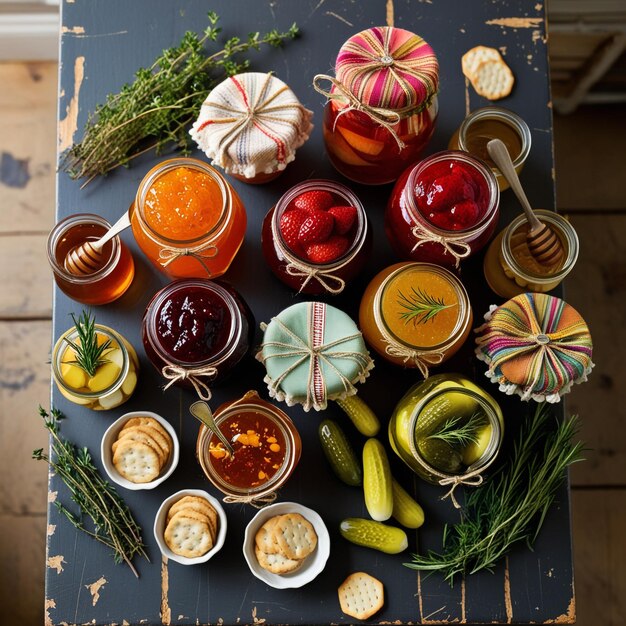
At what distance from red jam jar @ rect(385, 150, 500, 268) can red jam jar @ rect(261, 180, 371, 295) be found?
0.26 feet

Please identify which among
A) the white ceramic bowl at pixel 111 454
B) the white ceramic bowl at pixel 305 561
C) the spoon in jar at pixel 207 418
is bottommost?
the white ceramic bowl at pixel 305 561

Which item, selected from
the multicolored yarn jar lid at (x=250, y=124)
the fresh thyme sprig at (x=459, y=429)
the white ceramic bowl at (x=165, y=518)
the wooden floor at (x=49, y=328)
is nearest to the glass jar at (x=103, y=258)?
the multicolored yarn jar lid at (x=250, y=124)

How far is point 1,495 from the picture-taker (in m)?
1.85

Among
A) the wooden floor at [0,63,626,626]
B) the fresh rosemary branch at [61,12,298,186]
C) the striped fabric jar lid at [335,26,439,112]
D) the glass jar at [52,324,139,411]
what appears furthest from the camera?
the wooden floor at [0,63,626,626]

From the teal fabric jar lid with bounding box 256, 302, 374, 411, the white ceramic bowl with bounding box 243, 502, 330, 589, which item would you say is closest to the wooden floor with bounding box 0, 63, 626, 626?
the white ceramic bowl with bounding box 243, 502, 330, 589

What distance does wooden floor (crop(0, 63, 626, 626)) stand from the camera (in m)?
1.83

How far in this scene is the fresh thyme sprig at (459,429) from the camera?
40.8 inches

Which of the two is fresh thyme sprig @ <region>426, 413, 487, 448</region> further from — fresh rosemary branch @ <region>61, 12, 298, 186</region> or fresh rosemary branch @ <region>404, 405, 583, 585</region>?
fresh rosemary branch @ <region>61, 12, 298, 186</region>

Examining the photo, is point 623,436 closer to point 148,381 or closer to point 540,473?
point 540,473

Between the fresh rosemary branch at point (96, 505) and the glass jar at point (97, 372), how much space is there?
0.32 feet

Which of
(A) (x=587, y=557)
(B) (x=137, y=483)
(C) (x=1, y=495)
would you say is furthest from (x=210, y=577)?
(A) (x=587, y=557)

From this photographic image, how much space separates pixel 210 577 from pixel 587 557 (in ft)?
3.72

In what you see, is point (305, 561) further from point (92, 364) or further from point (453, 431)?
point (92, 364)

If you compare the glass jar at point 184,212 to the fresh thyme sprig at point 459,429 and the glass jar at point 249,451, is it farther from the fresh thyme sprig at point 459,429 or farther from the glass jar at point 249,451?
the fresh thyme sprig at point 459,429
